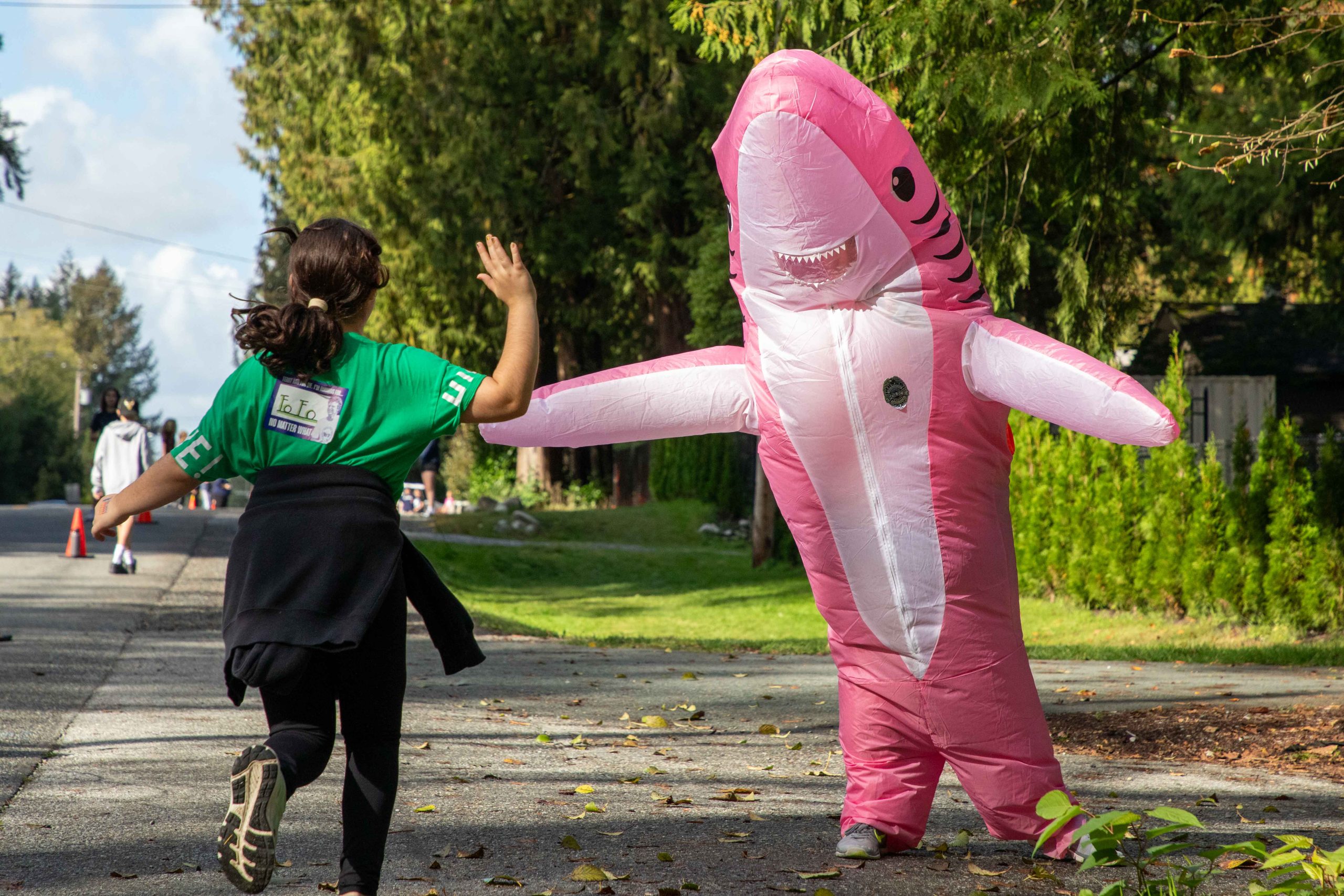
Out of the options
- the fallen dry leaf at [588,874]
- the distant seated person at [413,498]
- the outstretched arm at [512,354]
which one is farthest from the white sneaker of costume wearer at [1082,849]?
the distant seated person at [413,498]

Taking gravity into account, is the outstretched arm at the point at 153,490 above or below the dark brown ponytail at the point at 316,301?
below

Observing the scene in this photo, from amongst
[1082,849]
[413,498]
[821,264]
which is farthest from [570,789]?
[413,498]

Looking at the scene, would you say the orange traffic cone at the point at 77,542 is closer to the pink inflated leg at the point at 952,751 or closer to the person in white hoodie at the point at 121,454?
the person in white hoodie at the point at 121,454

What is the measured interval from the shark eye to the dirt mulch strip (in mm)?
3133

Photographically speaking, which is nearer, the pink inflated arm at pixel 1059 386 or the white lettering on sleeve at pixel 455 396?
the white lettering on sleeve at pixel 455 396

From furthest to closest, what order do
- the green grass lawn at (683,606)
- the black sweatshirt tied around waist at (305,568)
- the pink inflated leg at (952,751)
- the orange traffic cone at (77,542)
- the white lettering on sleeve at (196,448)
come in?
the orange traffic cone at (77,542), the green grass lawn at (683,606), the pink inflated leg at (952,751), the white lettering on sleeve at (196,448), the black sweatshirt tied around waist at (305,568)

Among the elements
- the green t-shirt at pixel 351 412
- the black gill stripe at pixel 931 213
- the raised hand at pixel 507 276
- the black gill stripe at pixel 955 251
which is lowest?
the green t-shirt at pixel 351 412

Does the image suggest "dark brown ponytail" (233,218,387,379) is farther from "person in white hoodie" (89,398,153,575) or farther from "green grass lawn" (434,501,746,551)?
"green grass lawn" (434,501,746,551)

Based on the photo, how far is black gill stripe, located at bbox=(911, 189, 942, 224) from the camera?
168 inches

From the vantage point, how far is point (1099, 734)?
21.4 feet

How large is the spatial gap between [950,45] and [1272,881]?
189 inches

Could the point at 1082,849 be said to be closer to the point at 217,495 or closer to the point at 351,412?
the point at 351,412

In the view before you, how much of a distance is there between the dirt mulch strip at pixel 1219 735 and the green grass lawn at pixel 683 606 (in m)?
2.60

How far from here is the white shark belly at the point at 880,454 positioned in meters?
4.21
